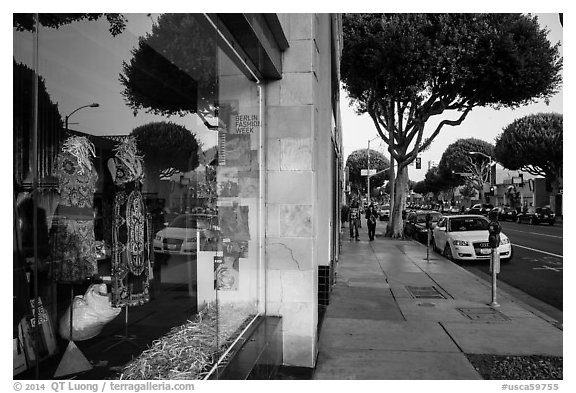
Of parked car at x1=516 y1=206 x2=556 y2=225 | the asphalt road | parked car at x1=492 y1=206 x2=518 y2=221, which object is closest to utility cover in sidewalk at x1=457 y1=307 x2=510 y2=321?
the asphalt road

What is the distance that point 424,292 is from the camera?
902 centimetres

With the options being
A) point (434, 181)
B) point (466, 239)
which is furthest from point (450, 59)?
point (434, 181)

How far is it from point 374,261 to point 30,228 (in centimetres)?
1175

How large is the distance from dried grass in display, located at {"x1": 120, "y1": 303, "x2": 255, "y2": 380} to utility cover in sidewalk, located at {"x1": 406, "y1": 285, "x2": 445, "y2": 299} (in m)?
5.01

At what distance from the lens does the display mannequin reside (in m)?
3.94

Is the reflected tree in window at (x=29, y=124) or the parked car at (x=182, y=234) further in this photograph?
the parked car at (x=182, y=234)

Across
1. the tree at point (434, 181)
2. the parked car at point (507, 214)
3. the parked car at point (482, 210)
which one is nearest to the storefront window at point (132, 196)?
the parked car at point (482, 210)

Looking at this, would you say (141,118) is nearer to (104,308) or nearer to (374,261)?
(104,308)

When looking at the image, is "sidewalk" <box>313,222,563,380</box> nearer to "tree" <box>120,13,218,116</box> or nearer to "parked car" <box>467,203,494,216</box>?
"tree" <box>120,13,218,116</box>

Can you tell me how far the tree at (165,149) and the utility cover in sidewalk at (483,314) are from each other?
195 inches

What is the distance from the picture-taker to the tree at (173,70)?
4.08m

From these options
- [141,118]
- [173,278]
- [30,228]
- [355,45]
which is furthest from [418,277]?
[355,45]

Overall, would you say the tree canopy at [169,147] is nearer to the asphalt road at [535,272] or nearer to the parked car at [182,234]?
the parked car at [182,234]

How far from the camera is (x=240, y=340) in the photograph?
3.96 m
